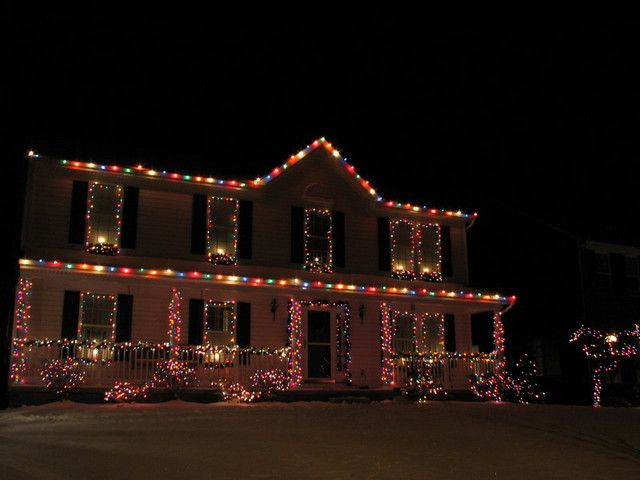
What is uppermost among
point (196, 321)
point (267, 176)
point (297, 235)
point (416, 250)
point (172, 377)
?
point (267, 176)

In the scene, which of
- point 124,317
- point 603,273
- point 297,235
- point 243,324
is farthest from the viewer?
point 603,273

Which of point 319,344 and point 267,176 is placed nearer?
point 319,344

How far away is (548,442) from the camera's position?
35.2 ft

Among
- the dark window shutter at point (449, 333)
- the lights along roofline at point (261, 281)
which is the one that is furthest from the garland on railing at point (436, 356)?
the lights along roofline at point (261, 281)

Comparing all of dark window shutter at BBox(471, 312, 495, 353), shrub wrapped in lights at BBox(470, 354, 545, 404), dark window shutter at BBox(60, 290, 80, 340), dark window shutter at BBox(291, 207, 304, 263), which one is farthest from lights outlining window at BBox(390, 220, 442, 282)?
dark window shutter at BBox(60, 290, 80, 340)

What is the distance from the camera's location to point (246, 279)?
1691 centimetres

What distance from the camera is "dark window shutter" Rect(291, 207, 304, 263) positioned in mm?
18688

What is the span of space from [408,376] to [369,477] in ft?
35.2

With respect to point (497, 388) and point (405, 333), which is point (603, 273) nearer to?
point (497, 388)

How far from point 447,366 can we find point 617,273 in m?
9.19

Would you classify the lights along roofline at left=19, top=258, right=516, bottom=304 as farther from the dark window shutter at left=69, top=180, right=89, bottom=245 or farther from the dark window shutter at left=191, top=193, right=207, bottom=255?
the dark window shutter at left=191, top=193, right=207, bottom=255

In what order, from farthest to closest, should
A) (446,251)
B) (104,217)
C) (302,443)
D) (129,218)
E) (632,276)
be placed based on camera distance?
(632,276) < (446,251) < (129,218) < (104,217) < (302,443)

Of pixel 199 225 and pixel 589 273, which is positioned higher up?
pixel 199 225

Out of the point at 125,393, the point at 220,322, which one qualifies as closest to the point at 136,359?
the point at 125,393
